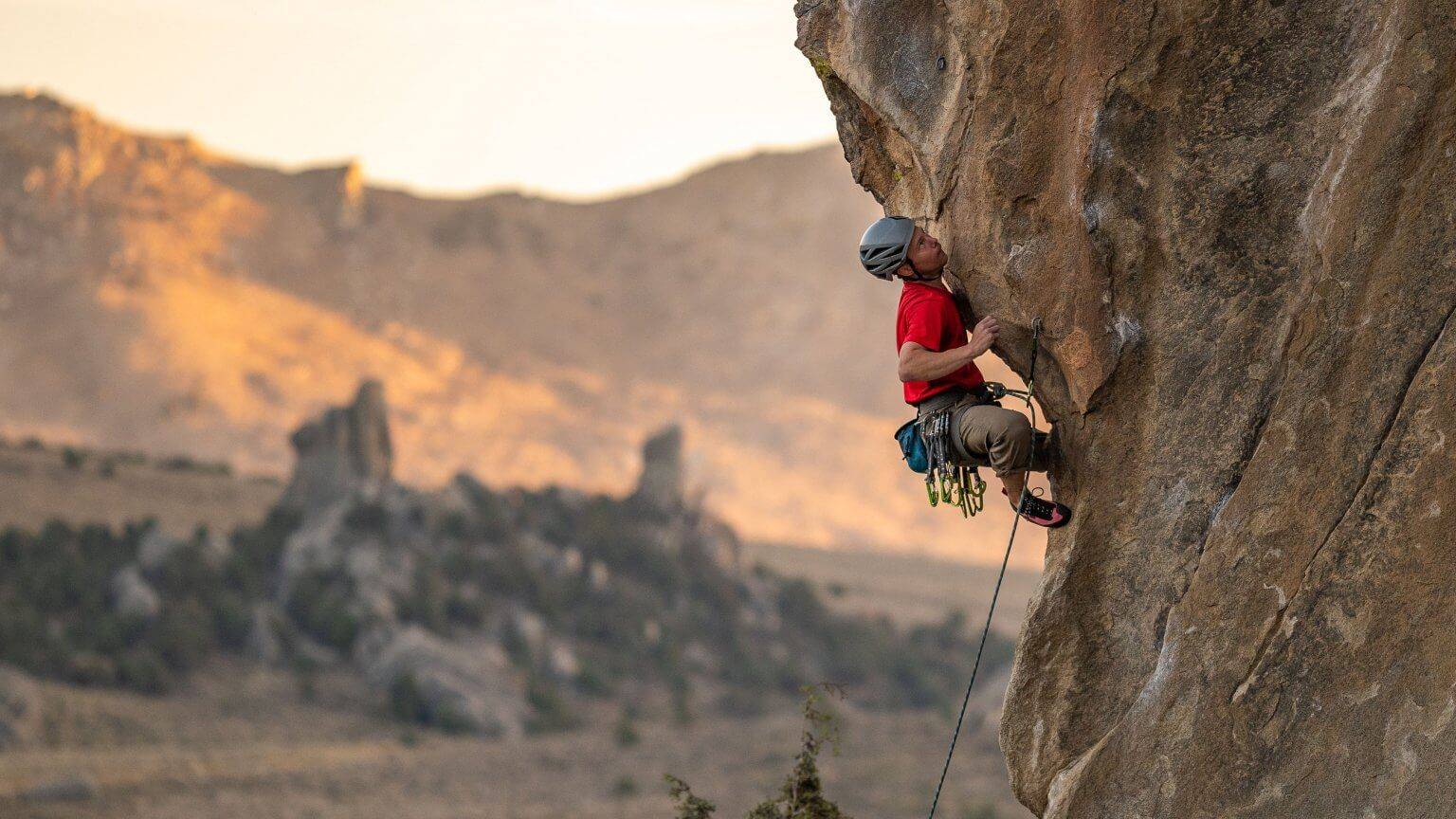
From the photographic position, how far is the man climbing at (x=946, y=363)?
6.54 metres

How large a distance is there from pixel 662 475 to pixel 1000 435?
108ft

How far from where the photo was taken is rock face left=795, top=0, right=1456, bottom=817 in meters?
5.84

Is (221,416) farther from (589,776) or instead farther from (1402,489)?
(1402,489)

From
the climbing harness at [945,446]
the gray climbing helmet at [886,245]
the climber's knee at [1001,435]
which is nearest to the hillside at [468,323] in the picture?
the climbing harness at [945,446]

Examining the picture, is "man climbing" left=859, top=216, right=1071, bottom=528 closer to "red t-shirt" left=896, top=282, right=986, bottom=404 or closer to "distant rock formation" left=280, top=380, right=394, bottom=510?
"red t-shirt" left=896, top=282, right=986, bottom=404

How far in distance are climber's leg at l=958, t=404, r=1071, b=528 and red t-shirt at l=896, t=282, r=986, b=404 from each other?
21 centimetres

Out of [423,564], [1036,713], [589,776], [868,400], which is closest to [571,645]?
[423,564]

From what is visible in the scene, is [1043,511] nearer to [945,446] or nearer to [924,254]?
[945,446]

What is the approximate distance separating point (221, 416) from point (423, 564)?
33.4 metres

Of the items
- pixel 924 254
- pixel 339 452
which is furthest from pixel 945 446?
pixel 339 452

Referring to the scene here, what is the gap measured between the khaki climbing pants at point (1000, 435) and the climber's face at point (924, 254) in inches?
25.9

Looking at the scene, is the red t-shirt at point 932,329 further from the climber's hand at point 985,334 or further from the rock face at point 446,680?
the rock face at point 446,680

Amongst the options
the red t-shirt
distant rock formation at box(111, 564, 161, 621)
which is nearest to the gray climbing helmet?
the red t-shirt

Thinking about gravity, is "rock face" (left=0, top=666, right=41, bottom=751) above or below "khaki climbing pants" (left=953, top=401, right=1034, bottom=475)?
below
